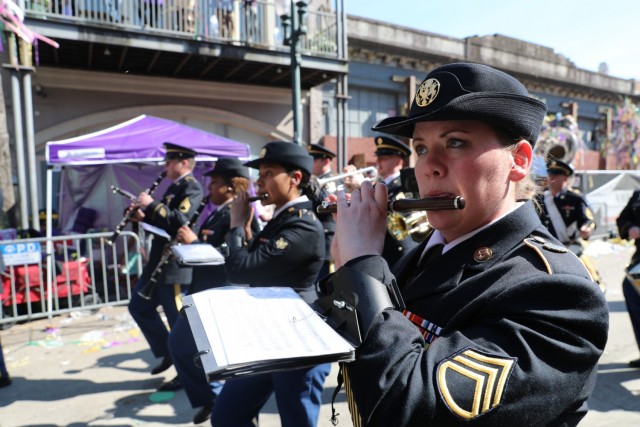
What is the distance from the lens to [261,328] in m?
1.06

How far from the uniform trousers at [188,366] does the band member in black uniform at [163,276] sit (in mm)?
1044

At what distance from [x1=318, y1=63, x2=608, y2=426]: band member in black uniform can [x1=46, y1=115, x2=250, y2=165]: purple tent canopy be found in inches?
256

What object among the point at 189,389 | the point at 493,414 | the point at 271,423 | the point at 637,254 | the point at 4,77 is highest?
the point at 4,77

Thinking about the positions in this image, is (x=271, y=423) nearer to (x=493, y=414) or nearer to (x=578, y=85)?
(x=493, y=414)

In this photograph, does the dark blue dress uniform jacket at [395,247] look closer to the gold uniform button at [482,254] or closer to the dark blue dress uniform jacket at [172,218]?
the dark blue dress uniform jacket at [172,218]

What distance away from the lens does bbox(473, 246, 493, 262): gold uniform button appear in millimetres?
1191

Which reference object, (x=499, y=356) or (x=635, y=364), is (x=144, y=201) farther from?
(x=635, y=364)

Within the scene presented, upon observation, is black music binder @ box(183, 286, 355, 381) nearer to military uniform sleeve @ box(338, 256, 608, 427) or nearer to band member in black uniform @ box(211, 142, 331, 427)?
military uniform sleeve @ box(338, 256, 608, 427)

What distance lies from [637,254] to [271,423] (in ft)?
13.2

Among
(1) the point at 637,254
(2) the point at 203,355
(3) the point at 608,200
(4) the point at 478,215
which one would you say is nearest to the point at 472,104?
(4) the point at 478,215

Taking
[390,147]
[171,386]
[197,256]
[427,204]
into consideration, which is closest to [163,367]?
[171,386]

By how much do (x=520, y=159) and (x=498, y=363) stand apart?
586 millimetres

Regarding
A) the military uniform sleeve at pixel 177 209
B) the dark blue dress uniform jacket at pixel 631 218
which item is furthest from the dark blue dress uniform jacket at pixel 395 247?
the dark blue dress uniform jacket at pixel 631 218

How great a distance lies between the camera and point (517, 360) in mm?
953
